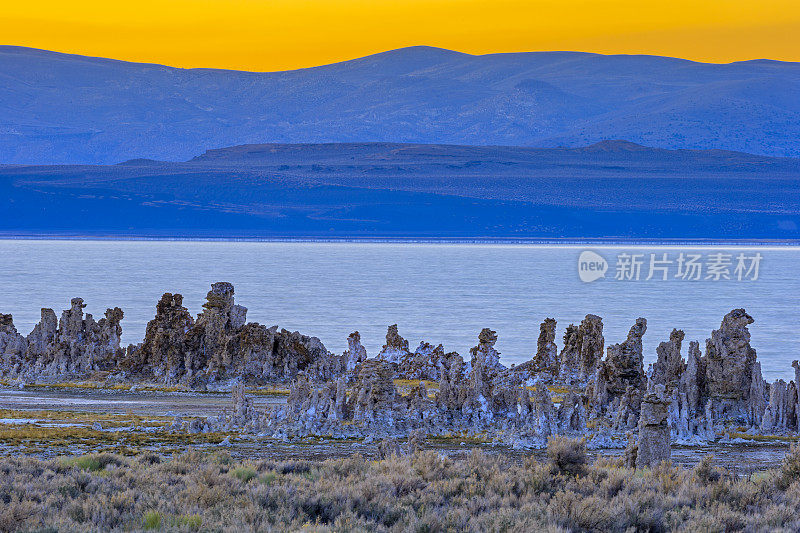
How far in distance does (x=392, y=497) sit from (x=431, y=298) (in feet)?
236

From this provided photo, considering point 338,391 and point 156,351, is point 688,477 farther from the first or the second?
point 156,351

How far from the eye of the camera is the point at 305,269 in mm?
134125

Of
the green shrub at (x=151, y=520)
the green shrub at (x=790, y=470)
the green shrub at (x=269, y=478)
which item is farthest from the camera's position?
the green shrub at (x=790, y=470)

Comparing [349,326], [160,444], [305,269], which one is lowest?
[160,444]

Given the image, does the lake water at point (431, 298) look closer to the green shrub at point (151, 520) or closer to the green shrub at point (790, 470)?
the green shrub at point (790, 470)

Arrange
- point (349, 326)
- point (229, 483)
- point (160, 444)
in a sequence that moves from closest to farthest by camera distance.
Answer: point (229, 483) < point (160, 444) < point (349, 326)

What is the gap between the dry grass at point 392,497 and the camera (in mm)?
12234

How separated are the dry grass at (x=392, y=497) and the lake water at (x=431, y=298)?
27959 millimetres

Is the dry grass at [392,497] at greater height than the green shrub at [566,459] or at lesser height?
lesser

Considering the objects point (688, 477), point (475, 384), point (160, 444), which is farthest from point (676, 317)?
point (688, 477)

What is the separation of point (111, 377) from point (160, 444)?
49.1 ft
